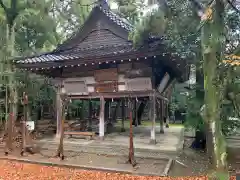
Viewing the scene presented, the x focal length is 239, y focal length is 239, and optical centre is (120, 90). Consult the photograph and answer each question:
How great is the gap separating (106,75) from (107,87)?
64 cm

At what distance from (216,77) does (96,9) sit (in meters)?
10.9

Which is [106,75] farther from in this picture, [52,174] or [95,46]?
[52,174]

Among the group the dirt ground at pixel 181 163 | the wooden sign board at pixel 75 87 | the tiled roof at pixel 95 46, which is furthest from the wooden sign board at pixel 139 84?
the dirt ground at pixel 181 163

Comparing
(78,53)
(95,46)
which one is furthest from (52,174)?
(95,46)

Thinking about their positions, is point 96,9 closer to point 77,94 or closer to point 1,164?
point 77,94

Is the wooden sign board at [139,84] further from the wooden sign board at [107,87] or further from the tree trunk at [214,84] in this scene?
the tree trunk at [214,84]

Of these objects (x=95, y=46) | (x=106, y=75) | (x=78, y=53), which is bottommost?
(x=106, y=75)

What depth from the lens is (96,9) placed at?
1394cm

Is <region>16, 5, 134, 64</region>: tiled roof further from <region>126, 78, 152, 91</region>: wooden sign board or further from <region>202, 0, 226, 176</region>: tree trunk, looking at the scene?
<region>202, 0, 226, 176</region>: tree trunk

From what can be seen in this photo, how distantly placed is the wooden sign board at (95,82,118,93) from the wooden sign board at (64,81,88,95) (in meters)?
0.82

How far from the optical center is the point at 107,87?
1269cm

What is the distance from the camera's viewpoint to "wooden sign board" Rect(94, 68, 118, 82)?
490 inches

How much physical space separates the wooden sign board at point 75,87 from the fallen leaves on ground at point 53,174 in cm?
591

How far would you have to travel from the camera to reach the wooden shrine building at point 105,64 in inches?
451
